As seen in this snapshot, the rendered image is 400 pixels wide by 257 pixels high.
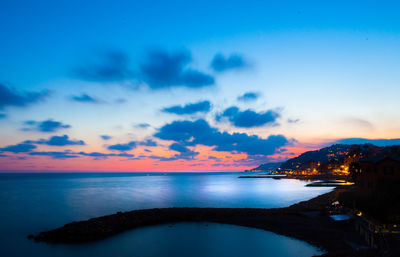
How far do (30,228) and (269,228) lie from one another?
3074cm

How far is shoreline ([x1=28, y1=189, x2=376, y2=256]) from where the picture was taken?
23.9 meters

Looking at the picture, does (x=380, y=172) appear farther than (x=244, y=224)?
Yes

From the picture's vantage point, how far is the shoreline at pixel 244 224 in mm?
23891

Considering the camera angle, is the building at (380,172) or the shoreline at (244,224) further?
the building at (380,172)

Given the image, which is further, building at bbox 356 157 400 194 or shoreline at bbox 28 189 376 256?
building at bbox 356 157 400 194

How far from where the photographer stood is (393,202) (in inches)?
1156

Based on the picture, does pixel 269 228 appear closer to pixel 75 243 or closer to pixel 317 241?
pixel 317 241

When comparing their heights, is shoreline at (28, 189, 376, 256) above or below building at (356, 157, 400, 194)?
below

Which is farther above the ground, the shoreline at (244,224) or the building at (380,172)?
the building at (380,172)

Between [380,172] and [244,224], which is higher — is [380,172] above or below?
above

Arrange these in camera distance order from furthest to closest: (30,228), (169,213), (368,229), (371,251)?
(169,213) < (30,228) < (368,229) < (371,251)

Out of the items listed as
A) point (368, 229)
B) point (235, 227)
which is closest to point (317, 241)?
point (368, 229)

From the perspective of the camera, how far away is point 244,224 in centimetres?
3181

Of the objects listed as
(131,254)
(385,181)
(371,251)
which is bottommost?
(131,254)
